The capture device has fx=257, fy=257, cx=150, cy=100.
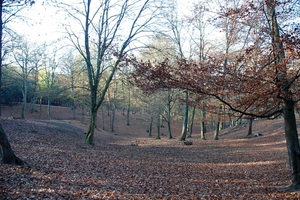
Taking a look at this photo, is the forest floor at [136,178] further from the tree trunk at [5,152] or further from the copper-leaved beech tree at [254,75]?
the copper-leaved beech tree at [254,75]

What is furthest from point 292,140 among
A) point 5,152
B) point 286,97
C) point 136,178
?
point 5,152

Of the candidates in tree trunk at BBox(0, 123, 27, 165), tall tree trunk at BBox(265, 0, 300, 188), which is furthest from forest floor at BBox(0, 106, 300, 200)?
tall tree trunk at BBox(265, 0, 300, 188)

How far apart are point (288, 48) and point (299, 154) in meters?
3.46

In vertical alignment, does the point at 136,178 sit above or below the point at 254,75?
below

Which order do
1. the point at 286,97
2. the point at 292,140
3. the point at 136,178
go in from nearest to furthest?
the point at 286,97, the point at 292,140, the point at 136,178

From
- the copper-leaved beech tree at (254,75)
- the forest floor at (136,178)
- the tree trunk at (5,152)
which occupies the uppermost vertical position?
the copper-leaved beech tree at (254,75)

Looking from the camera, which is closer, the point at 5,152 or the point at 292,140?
the point at 292,140

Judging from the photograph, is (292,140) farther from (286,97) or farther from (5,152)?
(5,152)

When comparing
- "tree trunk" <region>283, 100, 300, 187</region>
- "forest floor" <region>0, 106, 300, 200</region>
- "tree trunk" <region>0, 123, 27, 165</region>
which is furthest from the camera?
"tree trunk" <region>0, 123, 27, 165</region>

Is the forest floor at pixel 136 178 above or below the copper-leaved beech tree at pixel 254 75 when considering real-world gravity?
below

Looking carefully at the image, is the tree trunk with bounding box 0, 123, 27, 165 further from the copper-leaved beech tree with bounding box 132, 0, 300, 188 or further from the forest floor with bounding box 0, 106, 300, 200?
the copper-leaved beech tree with bounding box 132, 0, 300, 188

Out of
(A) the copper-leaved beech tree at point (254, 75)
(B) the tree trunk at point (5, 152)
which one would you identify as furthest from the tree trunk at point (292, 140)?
(B) the tree trunk at point (5, 152)

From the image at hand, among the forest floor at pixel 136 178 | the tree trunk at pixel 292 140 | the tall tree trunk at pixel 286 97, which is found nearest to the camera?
the forest floor at pixel 136 178

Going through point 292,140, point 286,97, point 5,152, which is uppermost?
point 286,97
